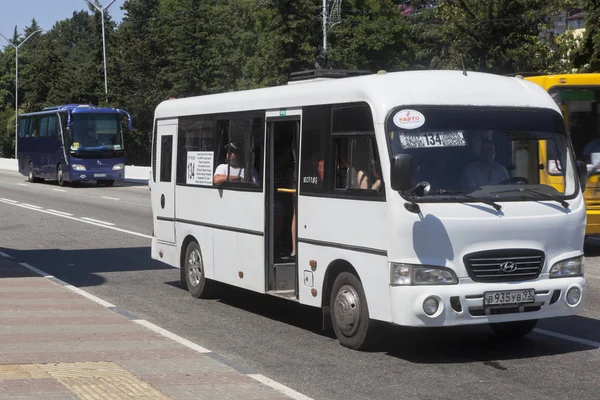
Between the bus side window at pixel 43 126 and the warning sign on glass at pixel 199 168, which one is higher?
the bus side window at pixel 43 126

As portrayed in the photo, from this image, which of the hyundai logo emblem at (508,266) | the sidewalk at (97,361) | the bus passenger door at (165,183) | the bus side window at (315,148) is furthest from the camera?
the bus passenger door at (165,183)

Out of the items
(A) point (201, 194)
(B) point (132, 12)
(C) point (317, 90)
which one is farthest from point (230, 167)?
(B) point (132, 12)

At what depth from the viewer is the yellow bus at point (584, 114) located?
57.4 feet

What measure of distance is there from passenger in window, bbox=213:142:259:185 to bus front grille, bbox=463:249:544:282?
3363 millimetres

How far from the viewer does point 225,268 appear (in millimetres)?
12211

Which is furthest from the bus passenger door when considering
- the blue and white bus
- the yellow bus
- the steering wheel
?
the blue and white bus

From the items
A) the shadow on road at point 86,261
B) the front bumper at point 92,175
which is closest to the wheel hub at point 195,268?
the shadow on road at point 86,261

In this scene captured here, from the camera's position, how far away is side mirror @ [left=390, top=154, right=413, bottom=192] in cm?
880

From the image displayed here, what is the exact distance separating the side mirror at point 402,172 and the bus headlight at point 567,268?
154 centimetres

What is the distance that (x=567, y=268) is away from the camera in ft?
30.9

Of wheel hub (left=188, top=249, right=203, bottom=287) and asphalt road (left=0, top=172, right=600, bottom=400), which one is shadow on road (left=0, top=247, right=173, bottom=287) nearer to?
asphalt road (left=0, top=172, right=600, bottom=400)

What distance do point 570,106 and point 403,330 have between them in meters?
8.20

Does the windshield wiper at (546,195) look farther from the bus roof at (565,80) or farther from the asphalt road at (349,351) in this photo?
the bus roof at (565,80)

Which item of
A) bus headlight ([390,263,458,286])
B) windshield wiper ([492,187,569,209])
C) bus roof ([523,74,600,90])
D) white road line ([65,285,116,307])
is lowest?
white road line ([65,285,116,307])
